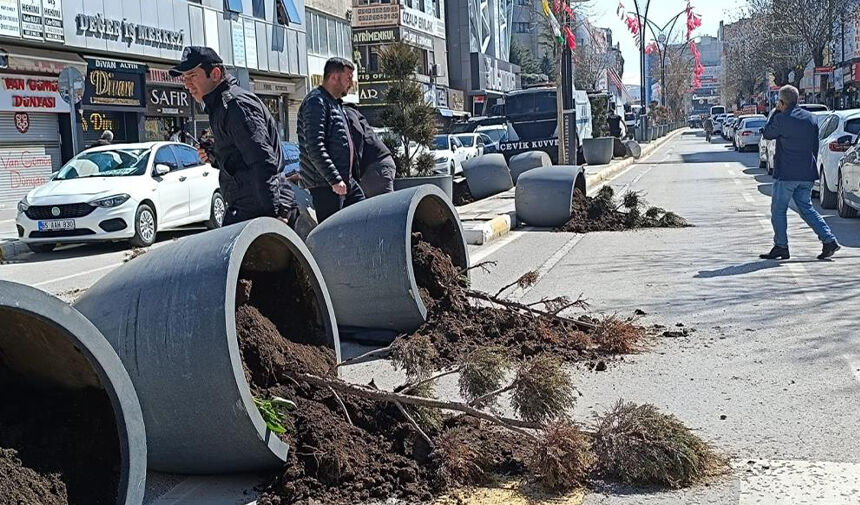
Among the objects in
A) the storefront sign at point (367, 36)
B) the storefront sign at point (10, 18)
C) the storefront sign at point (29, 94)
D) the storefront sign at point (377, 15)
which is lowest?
the storefront sign at point (29, 94)

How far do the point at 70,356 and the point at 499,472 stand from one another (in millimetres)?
1998

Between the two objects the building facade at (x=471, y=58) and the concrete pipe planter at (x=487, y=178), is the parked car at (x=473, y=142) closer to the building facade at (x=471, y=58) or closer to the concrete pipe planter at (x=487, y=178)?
the concrete pipe planter at (x=487, y=178)

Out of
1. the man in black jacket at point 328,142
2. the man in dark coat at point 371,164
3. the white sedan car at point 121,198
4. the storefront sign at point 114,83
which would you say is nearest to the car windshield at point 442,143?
the storefront sign at point 114,83

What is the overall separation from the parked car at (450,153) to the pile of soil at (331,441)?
21279 mm

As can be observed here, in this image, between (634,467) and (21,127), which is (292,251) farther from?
(21,127)

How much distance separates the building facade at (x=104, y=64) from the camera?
76.5 feet

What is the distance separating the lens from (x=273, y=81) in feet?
128

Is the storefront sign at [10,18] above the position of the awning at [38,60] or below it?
above

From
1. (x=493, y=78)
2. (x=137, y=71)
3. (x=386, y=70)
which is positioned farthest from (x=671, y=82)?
(x=386, y=70)

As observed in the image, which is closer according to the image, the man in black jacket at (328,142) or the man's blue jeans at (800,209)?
the man in black jacket at (328,142)

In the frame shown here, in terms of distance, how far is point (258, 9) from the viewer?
3634 cm

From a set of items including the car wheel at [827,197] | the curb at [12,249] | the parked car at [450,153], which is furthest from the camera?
the parked car at [450,153]

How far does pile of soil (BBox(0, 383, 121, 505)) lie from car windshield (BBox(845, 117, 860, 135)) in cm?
1539

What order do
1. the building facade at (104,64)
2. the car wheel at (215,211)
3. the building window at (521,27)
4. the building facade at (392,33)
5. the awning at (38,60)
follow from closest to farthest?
1. the car wheel at (215,211)
2. the awning at (38,60)
3. the building facade at (104,64)
4. the building facade at (392,33)
5. the building window at (521,27)
